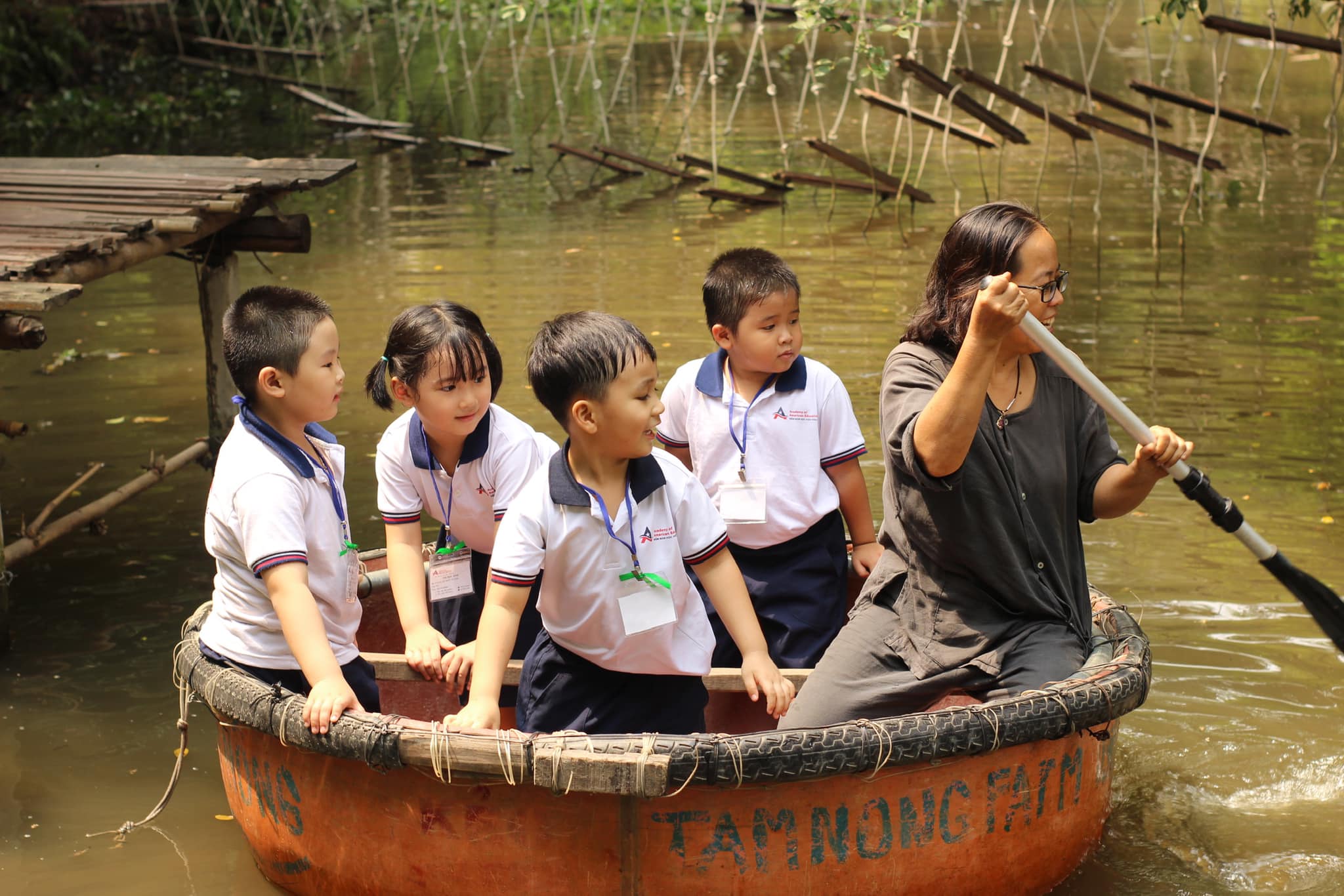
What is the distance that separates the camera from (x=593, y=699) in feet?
11.1

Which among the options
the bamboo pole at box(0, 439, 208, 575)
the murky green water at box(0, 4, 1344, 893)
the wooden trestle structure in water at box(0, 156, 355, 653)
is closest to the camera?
the murky green water at box(0, 4, 1344, 893)

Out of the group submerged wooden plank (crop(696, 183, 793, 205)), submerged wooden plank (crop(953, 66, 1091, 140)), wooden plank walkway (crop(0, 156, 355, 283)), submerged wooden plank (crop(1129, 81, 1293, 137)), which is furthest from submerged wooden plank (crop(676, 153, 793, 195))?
wooden plank walkway (crop(0, 156, 355, 283))

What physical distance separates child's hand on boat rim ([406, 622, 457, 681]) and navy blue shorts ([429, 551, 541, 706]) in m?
0.33

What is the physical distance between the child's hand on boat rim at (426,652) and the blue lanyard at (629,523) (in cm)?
69

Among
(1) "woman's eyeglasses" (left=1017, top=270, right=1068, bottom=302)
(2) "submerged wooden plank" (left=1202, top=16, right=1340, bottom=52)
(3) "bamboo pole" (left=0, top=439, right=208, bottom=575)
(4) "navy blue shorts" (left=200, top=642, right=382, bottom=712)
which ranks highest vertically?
(2) "submerged wooden plank" (left=1202, top=16, right=1340, bottom=52)

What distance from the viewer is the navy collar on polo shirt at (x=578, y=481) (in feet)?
10.4

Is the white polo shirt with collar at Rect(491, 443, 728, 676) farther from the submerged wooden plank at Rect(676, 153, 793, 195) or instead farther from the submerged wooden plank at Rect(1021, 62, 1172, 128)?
the submerged wooden plank at Rect(676, 153, 793, 195)

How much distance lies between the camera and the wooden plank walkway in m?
5.14

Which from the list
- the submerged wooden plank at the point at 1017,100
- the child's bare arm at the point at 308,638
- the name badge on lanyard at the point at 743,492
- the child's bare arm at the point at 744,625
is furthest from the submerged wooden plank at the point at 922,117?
the child's bare arm at the point at 308,638

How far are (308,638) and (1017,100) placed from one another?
8047 millimetres

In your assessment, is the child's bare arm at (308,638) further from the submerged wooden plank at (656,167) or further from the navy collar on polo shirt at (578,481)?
the submerged wooden plank at (656,167)

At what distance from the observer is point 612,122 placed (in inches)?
738

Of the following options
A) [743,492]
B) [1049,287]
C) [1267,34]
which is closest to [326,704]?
[743,492]

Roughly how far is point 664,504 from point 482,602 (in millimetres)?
1012
